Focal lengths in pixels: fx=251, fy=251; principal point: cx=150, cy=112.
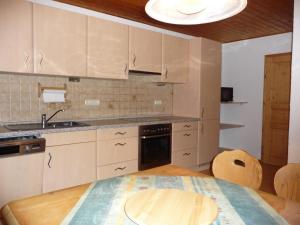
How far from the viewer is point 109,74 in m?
3.06

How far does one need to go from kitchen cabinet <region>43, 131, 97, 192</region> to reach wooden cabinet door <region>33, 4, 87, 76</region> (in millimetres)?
709

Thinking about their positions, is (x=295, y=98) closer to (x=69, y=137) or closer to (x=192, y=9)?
(x=192, y=9)

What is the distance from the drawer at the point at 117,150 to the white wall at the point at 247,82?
2.63 m

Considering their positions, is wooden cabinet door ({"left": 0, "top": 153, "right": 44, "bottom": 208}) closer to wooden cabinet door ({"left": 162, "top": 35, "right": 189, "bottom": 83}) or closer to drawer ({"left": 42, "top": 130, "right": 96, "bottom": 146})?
drawer ({"left": 42, "top": 130, "right": 96, "bottom": 146})

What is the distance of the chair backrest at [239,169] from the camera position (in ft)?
5.07

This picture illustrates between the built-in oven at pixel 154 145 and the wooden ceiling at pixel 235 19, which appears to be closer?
the wooden ceiling at pixel 235 19

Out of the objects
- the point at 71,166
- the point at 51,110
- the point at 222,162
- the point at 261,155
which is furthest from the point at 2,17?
the point at 261,155

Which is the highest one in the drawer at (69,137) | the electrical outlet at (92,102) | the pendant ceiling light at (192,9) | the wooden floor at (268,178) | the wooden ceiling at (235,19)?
the wooden ceiling at (235,19)

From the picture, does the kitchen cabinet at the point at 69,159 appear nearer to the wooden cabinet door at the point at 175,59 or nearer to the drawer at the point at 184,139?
the drawer at the point at 184,139

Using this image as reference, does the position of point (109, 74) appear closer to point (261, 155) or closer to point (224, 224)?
point (224, 224)

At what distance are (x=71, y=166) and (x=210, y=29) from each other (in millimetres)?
2932

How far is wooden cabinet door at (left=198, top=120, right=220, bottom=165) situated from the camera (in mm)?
3951

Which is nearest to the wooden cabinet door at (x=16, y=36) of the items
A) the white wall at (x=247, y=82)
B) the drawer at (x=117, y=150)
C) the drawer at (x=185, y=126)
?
the drawer at (x=117, y=150)

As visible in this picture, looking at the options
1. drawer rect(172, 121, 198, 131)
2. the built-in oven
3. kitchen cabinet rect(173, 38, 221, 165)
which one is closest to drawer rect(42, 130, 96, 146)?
the built-in oven
